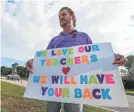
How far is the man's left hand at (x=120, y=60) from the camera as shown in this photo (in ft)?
11.8

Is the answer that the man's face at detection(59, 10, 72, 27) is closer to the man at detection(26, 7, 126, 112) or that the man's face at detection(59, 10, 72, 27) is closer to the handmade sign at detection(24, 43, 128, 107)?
the man at detection(26, 7, 126, 112)

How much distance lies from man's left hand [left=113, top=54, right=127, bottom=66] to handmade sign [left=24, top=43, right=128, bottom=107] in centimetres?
7

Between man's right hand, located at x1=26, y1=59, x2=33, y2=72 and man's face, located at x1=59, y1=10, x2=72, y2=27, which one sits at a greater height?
man's face, located at x1=59, y1=10, x2=72, y2=27

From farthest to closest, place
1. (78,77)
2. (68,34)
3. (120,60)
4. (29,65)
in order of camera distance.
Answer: (29,65) < (68,34) < (78,77) < (120,60)

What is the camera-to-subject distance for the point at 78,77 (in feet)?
12.9

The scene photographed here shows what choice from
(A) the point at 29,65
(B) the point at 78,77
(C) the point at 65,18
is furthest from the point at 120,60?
(A) the point at 29,65

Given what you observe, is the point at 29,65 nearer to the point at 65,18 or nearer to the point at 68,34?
the point at 68,34

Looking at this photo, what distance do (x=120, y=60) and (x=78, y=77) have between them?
0.56m

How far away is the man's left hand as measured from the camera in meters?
3.58

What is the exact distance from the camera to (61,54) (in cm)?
416

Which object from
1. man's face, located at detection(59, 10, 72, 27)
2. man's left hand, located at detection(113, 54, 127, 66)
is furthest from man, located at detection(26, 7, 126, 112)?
man's left hand, located at detection(113, 54, 127, 66)

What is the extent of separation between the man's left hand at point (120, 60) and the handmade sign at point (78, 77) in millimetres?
70

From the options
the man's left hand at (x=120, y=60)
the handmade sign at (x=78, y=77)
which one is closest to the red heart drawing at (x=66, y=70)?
the handmade sign at (x=78, y=77)

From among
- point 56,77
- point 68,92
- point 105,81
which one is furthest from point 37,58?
point 105,81
